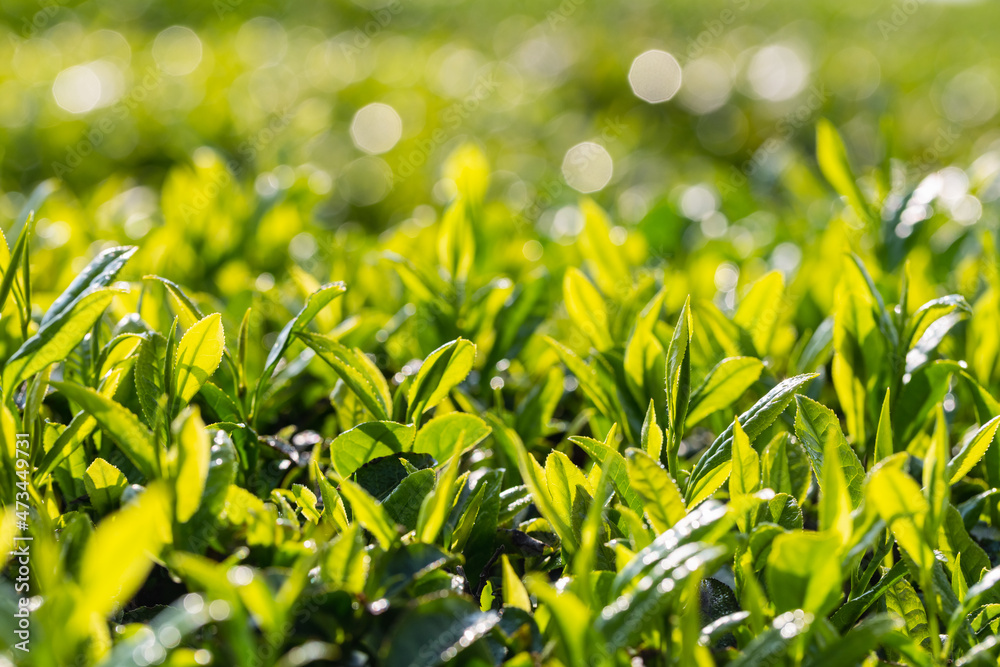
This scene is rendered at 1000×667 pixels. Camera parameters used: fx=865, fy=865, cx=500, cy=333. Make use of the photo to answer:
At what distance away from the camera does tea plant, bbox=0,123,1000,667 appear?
1.06m

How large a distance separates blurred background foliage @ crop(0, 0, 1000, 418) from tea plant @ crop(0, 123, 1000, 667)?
21cm

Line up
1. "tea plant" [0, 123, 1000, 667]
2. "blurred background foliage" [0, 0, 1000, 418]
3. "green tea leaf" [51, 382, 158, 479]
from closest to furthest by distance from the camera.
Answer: "tea plant" [0, 123, 1000, 667]
"green tea leaf" [51, 382, 158, 479]
"blurred background foliage" [0, 0, 1000, 418]

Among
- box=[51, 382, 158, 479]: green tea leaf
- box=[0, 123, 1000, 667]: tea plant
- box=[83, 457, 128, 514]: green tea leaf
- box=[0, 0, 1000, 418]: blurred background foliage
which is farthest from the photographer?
box=[0, 0, 1000, 418]: blurred background foliage

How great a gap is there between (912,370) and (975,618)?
0.55 meters

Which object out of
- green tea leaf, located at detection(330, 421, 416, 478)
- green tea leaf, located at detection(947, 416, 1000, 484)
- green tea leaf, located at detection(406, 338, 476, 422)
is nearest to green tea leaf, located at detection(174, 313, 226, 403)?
green tea leaf, located at detection(330, 421, 416, 478)

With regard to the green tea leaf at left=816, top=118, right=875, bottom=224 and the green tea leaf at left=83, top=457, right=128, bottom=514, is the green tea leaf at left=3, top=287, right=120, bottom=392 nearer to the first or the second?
the green tea leaf at left=83, top=457, right=128, bottom=514

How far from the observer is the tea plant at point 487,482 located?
3.48ft

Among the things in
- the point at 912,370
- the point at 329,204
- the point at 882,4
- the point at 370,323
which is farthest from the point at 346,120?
the point at 882,4

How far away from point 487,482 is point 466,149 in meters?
1.92

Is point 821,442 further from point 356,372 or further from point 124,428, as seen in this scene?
point 124,428

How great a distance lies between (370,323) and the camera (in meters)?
2.02

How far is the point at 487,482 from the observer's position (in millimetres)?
1359

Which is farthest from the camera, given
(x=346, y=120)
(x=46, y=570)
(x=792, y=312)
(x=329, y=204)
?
(x=346, y=120)

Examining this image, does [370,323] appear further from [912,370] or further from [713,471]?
[912,370]
